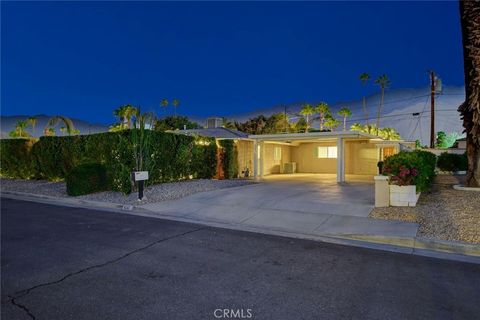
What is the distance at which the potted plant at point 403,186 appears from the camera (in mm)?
9727

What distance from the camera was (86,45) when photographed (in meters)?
68.5

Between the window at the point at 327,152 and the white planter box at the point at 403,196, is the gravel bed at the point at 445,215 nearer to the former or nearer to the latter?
the white planter box at the point at 403,196

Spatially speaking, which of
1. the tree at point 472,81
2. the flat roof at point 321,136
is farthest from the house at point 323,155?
the tree at point 472,81

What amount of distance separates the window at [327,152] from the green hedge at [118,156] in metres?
11.1

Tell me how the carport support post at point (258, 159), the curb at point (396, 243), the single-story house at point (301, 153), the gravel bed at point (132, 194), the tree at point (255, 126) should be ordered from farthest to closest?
the tree at point (255, 126), the single-story house at point (301, 153), the carport support post at point (258, 159), the gravel bed at point (132, 194), the curb at point (396, 243)

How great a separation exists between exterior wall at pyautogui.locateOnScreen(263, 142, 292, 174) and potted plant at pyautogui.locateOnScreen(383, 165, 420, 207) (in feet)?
48.5

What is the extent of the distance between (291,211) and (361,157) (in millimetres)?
17230

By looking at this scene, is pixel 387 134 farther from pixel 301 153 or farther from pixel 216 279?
pixel 216 279

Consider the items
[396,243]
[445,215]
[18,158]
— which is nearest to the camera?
[396,243]

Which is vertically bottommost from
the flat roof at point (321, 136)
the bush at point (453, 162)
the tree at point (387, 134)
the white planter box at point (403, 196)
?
the white planter box at point (403, 196)

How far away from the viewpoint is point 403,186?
9.82 meters

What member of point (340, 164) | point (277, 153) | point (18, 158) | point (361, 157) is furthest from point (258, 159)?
point (18, 158)

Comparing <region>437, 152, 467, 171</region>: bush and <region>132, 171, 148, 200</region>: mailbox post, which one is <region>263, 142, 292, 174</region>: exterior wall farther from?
<region>132, 171, 148, 200</region>: mailbox post

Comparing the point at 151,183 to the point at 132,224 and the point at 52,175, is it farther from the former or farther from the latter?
the point at 52,175
